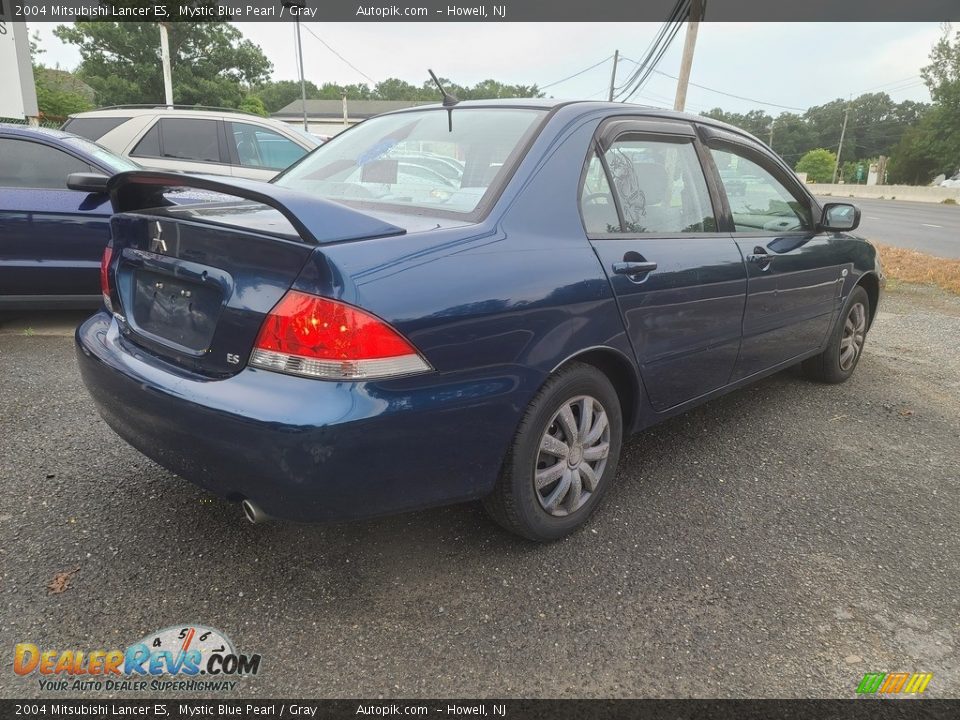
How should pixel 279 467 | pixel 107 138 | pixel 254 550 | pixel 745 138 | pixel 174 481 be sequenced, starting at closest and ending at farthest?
pixel 279 467
pixel 254 550
pixel 174 481
pixel 745 138
pixel 107 138

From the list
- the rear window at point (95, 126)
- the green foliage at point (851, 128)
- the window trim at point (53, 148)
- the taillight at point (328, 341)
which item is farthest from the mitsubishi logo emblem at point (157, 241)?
the green foliage at point (851, 128)

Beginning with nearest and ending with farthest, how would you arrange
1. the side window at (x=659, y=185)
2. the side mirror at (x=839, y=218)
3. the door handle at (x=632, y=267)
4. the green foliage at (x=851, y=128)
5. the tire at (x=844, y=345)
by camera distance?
the door handle at (x=632, y=267) < the side window at (x=659, y=185) < the side mirror at (x=839, y=218) < the tire at (x=844, y=345) < the green foliage at (x=851, y=128)

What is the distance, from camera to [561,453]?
2.43 meters

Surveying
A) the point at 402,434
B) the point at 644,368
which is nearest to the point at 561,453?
the point at 644,368

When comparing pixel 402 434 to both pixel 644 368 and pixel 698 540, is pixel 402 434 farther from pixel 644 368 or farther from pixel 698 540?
pixel 698 540

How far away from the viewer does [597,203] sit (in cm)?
256

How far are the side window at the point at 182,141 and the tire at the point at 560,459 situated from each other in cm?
703

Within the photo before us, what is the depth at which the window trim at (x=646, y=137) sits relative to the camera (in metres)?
2.57

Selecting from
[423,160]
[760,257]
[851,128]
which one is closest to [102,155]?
[423,160]

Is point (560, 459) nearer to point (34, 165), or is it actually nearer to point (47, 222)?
point (47, 222)

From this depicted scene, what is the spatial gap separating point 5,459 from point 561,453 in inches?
99.5

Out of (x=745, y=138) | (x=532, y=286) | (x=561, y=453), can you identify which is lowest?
(x=561, y=453)

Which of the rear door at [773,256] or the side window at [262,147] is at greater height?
the side window at [262,147]

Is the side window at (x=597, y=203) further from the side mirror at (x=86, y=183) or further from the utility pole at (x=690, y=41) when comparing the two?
the utility pole at (x=690, y=41)
